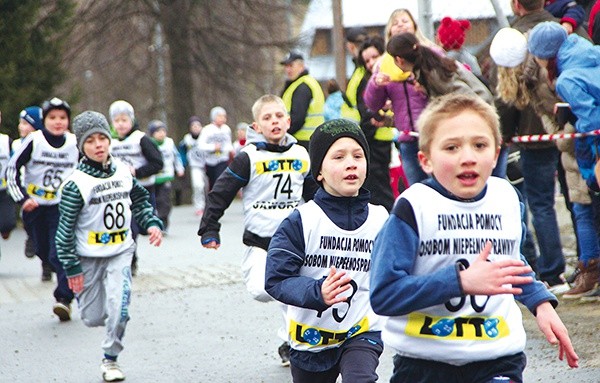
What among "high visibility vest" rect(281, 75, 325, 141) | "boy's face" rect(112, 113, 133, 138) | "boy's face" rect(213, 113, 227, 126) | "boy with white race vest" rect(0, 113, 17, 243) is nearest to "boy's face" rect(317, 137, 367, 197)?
"high visibility vest" rect(281, 75, 325, 141)

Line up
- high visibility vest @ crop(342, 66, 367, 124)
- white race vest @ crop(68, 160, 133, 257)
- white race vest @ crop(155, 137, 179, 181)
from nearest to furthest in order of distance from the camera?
white race vest @ crop(68, 160, 133, 257) → high visibility vest @ crop(342, 66, 367, 124) → white race vest @ crop(155, 137, 179, 181)

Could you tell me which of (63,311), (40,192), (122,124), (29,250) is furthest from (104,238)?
(29,250)

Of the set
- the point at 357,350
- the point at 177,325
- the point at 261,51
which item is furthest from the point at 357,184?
the point at 261,51

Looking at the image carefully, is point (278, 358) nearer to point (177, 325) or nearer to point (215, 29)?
point (177, 325)

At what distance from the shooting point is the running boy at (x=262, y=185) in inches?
290

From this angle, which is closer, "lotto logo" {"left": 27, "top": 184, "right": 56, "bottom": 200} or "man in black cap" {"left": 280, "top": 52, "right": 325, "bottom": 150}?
"lotto logo" {"left": 27, "top": 184, "right": 56, "bottom": 200}

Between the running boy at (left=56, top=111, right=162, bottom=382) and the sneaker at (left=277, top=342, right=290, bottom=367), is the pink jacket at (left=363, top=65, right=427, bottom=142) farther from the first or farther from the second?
the sneaker at (left=277, top=342, right=290, bottom=367)

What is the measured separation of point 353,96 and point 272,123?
4215mm

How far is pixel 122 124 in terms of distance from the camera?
13820 mm

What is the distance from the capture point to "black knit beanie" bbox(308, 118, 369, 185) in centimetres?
542

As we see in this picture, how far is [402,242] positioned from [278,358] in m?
4.23

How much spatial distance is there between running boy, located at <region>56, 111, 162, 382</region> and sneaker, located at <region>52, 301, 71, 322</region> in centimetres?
211

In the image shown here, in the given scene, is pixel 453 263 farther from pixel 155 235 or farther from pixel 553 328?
pixel 155 235

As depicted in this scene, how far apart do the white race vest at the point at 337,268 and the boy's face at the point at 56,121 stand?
642 centimetres
